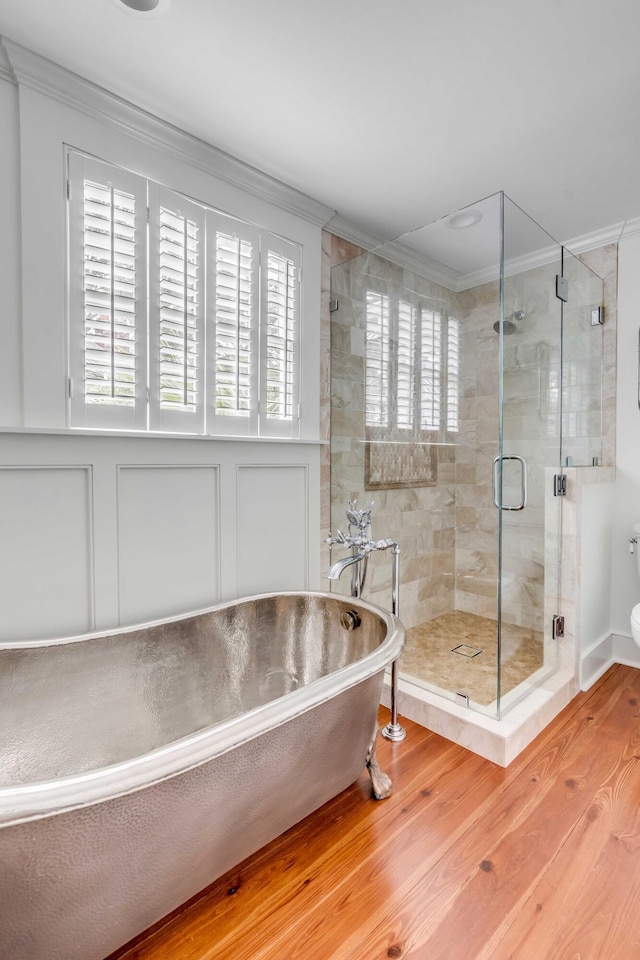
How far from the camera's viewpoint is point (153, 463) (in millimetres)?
1902

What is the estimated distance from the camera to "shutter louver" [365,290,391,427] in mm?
2564

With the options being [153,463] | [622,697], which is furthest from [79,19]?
[622,697]

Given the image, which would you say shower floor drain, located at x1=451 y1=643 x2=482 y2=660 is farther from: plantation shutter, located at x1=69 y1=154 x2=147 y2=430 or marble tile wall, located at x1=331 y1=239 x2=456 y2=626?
plantation shutter, located at x1=69 y1=154 x2=147 y2=430

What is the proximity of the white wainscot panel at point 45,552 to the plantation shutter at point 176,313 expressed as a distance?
42cm

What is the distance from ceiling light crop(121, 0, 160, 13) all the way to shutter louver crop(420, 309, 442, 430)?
1.69 meters

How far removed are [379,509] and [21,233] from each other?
1965mm

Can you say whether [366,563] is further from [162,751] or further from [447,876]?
[162,751]

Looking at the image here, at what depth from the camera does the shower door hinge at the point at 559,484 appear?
2.35 metres

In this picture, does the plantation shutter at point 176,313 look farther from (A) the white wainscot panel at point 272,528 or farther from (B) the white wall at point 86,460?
(A) the white wainscot panel at point 272,528

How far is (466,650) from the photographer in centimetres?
252

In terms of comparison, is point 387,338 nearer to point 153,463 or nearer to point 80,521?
point 153,463

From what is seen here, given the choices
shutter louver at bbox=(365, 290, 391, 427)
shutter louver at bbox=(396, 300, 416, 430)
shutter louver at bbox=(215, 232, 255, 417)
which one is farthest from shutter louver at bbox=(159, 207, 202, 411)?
shutter louver at bbox=(396, 300, 416, 430)

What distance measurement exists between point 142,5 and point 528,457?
2.12m

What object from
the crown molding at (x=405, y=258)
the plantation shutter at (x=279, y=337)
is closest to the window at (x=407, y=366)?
the crown molding at (x=405, y=258)
